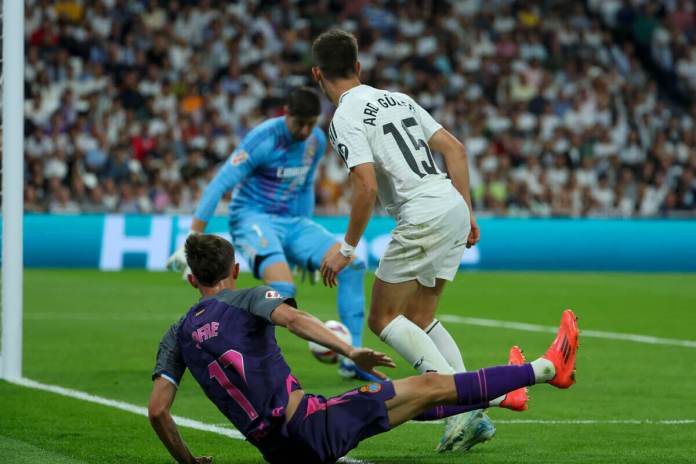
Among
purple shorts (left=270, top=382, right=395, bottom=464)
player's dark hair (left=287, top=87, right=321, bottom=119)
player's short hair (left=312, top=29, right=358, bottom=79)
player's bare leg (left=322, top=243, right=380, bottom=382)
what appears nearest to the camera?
purple shorts (left=270, top=382, right=395, bottom=464)

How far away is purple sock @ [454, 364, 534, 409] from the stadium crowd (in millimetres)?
16443

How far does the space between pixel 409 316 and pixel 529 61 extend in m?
22.7

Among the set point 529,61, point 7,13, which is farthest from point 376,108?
point 529,61

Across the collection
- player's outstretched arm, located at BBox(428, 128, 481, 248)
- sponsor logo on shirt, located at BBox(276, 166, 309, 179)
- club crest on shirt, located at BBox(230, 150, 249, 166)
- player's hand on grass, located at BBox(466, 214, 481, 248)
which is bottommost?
sponsor logo on shirt, located at BBox(276, 166, 309, 179)

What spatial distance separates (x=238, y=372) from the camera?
5.65m

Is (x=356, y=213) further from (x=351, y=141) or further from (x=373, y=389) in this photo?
(x=373, y=389)

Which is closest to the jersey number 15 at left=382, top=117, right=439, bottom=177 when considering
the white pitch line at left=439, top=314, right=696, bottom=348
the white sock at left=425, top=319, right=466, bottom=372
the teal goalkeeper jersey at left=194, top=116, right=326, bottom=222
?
the white sock at left=425, top=319, right=466, bottom=372

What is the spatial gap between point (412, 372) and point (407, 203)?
3579mm

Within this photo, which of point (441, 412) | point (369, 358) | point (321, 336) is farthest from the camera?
point (441, 412)

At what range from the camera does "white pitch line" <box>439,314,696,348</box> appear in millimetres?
12477

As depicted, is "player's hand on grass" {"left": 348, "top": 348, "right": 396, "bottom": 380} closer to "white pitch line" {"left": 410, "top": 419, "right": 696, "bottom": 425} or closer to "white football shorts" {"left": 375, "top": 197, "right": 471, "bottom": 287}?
"white football shorts" {"left": 375, "top": 197, "right": 471, "bottom": 287}

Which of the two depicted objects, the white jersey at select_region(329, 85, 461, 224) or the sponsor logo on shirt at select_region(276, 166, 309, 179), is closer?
the white jersey at select_region(329, 85, 461, 224)

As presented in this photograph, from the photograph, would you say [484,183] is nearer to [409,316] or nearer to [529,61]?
[529,61]

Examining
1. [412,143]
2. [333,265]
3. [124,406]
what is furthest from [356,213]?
[124,406]
